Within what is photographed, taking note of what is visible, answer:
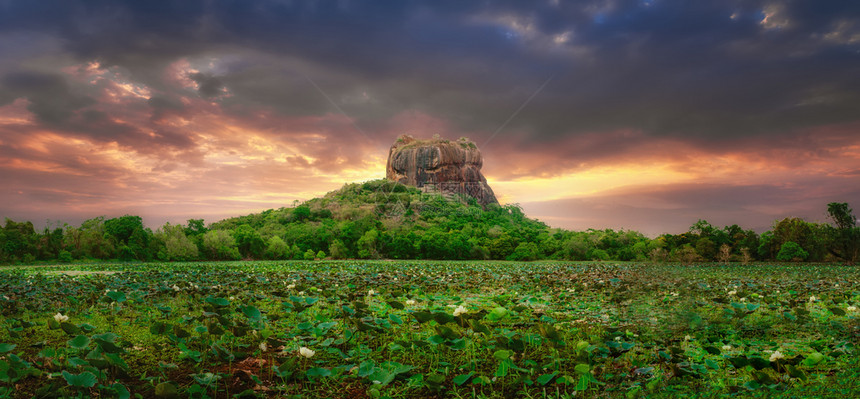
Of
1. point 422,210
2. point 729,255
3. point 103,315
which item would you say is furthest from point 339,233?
point 103,315

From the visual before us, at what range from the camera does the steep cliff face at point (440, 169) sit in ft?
339

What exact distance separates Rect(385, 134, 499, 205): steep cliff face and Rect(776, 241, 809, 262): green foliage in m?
71.3

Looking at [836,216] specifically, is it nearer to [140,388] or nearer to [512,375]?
[512,375]

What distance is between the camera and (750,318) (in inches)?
273

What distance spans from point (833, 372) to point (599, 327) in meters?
2.31

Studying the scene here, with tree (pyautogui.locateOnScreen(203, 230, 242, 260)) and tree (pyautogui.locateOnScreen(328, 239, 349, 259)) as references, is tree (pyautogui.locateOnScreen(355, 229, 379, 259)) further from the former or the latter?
tree (pyautogui.locateOnScreen(203, 230, 242, 260))

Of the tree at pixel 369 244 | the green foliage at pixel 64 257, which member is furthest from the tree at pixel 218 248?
the tree at pixel 369 244

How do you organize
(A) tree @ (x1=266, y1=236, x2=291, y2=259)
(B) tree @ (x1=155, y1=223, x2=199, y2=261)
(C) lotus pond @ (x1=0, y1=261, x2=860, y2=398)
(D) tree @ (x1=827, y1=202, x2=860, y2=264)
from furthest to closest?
(A) tree @ (x1=266, y1=236, x2=291, y2=259) → (B) tree @ (x1=155, y1=223, x2=199, y2=261) → (D) tree @ (x1=827, y1=202, x2=860, y2=264) → (C) lotus pond @ (x1=0, y1=261, x2=860, y2=398)

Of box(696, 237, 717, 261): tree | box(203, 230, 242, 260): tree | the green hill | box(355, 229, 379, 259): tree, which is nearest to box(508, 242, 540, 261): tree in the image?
the green hill

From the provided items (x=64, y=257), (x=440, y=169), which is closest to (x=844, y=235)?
(x=64, y=257)

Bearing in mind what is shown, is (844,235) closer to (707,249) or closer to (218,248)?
(707,249)

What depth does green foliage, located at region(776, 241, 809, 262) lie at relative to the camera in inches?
1133

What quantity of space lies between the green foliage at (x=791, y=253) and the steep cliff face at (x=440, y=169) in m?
71.3

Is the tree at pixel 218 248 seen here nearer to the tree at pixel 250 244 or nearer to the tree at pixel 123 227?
the tree at pixel 250 244
